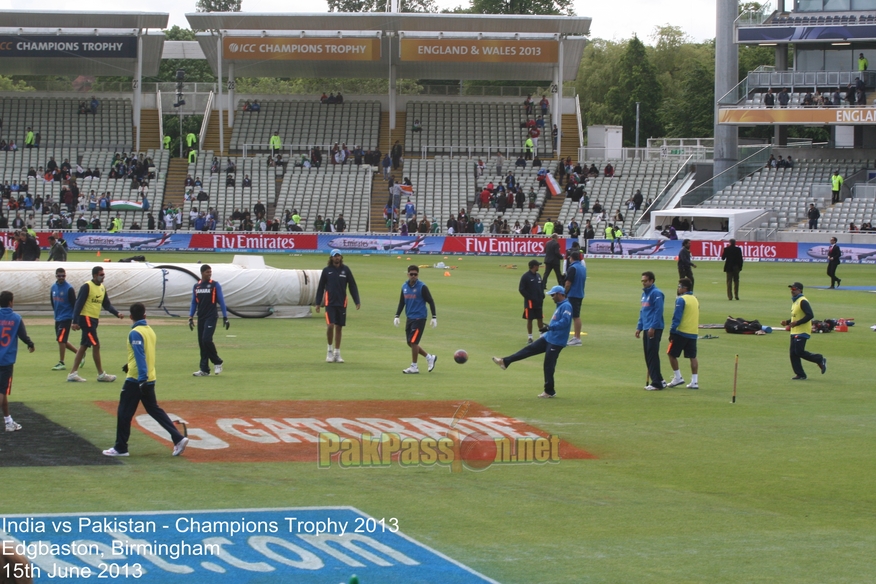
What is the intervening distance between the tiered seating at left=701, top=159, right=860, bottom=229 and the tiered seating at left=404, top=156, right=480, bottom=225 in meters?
13.9

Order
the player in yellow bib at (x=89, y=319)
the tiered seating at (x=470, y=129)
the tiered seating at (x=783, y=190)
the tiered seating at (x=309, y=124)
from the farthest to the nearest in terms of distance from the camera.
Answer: the tiered seating at (x=309, y=124)
the tiered seating at (x=470, y=129)
the tiered seating at (x=783, y=190)
the player in yellow bib at (x=89, y=319)

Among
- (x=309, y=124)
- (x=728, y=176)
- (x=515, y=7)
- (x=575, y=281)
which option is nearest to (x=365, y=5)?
(x=515, y=7)

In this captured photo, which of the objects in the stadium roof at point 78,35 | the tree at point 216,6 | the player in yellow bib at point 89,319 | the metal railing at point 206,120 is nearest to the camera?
the player in yellow bib at point 89,319

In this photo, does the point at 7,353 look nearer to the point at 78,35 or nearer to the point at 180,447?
the point at 180,447

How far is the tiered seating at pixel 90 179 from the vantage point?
6288 cm

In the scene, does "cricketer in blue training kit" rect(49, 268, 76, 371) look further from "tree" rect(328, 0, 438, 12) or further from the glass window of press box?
"tree" rect(328, 0, 438, 12)

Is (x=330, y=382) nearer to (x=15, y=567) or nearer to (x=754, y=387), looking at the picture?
(x=754, y=387)

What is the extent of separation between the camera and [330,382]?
18297 mm

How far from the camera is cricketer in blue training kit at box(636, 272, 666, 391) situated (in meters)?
17.8

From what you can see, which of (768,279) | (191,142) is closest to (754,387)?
(768,279)

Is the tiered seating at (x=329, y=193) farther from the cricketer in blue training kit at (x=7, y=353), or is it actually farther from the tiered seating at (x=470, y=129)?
the cricketer in blue training kit at (x=7, y=353)

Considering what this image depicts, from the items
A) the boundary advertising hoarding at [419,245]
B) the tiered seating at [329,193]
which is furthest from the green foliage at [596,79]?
the boundary advertising hoarding at [419,245]

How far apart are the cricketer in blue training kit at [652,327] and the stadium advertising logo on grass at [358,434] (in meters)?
3.40

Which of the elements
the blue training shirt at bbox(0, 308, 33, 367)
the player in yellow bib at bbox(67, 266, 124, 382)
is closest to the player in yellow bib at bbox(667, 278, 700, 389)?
the player in yellow bib at bbox(67, 266, 124, 382)
